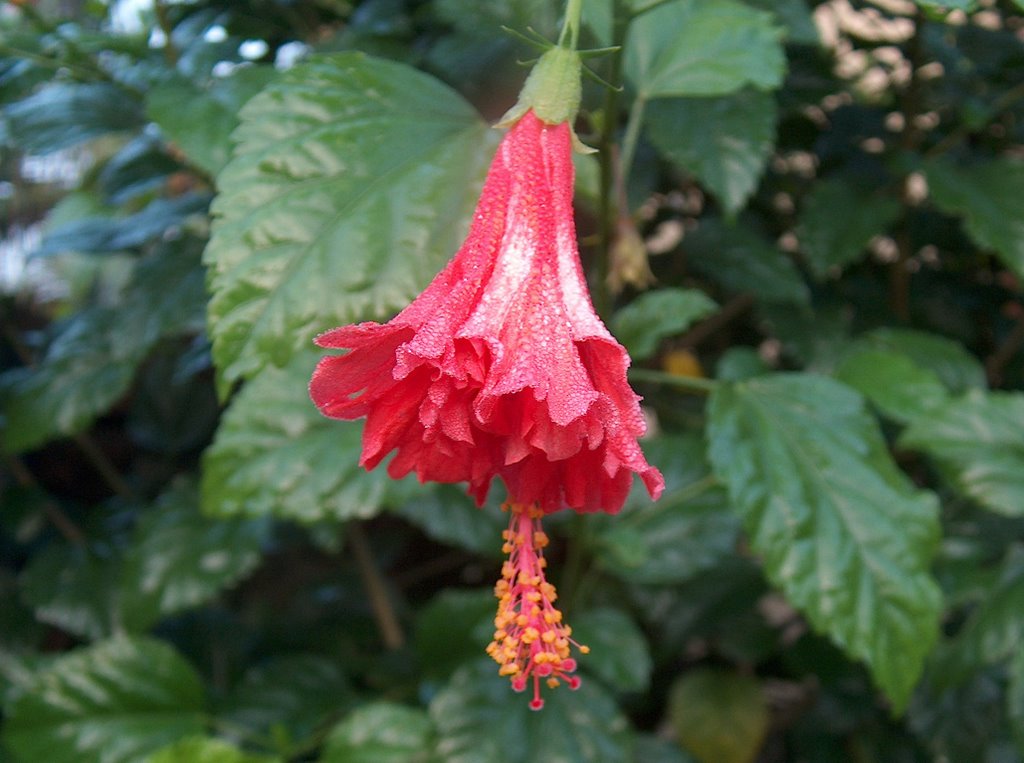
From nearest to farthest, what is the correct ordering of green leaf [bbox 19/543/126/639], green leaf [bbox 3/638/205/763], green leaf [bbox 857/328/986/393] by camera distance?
green leaf [bbox 3/638/205/763] < green leaf [bbox 857/328/986/393] < green leaf [bbox 19/543/126/639]

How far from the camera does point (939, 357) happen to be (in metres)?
1.14

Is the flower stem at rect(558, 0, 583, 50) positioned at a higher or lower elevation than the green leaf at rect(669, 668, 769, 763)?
higher

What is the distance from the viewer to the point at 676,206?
145cm

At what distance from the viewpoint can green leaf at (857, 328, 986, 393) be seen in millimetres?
1133

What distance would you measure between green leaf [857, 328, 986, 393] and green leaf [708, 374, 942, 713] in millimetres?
335

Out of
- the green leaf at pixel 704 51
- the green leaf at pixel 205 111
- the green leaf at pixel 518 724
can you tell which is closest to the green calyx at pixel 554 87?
the green leaf at pixel 704 51

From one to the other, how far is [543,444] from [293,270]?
251 millimetres

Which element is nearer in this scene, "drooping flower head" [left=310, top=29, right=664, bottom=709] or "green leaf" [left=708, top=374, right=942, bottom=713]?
"drooping flower head" [left=310, top=29, right=664, bottom=709]

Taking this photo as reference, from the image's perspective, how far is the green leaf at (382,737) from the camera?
946mm

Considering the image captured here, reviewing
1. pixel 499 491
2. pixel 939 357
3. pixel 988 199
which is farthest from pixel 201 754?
pixel 988 199

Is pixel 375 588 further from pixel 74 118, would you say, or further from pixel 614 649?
pixel 74 118

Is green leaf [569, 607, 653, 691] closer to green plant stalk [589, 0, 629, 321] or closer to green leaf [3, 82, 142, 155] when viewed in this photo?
green plant stalk [589, 0, 629, 321]

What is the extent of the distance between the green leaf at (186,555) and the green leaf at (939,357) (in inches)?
33.5

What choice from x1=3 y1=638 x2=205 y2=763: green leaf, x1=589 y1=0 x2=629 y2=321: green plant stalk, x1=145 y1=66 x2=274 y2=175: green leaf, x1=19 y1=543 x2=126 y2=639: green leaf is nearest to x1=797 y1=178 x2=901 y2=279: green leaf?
x1=589 y1=0 x2=629 y2=321: green plant stalk
